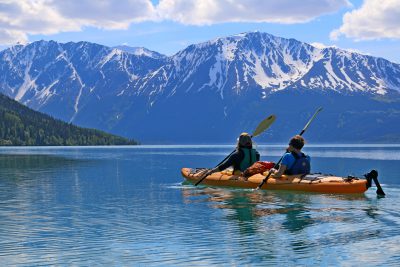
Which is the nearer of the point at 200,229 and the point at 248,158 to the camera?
the point at 200,229

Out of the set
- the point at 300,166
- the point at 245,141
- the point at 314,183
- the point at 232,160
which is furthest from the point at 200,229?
the point at 232,160

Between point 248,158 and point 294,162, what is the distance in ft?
17.7

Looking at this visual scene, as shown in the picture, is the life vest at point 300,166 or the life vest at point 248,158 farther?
the life vest at point 248,158

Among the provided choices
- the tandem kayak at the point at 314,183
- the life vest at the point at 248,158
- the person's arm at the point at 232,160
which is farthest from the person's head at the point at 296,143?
the person's arm at the point at 232,160

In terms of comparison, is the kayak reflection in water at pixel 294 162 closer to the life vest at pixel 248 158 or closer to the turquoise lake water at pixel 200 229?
the turquoise lake water at pixel 200 229

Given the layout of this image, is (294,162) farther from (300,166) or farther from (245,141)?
(245,141)

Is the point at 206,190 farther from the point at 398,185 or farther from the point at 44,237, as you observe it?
the point at 44,237

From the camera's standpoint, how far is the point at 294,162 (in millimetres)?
40656

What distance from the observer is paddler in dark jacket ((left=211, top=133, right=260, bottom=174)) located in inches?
1756

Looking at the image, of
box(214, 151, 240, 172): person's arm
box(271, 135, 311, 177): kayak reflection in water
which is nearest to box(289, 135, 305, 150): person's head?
box(271, 135, 311, 177): kayak reflection in water

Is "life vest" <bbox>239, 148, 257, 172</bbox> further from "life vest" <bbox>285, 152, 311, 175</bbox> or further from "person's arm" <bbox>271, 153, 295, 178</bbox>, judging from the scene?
"life vest" <bbox>285, 152, 311, 175</bbox>

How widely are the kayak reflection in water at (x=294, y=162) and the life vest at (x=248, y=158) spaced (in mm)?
3651

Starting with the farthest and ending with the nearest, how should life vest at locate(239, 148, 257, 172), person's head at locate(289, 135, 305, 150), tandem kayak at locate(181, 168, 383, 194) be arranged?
1. life vest at locate(239, 148, 257, 172)
2. tandem kayak at locate(181, 168, 383, 194)
3. person's head at locate(289, 135, 305, 150)

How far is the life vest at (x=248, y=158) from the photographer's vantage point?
4506 centimetres
